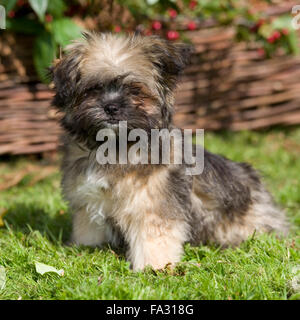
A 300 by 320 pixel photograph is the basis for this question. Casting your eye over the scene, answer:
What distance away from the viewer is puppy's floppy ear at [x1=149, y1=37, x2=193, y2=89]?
348 cm

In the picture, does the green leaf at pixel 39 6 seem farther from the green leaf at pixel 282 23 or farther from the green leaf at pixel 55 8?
the green leaf at pixel 282 23

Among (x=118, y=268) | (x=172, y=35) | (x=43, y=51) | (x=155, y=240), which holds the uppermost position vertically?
(x=172, y=35)

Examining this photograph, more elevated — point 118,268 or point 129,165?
point 129,165

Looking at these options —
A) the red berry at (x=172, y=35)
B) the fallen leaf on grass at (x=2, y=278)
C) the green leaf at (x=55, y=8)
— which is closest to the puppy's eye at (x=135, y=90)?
the fallen leaf on grass at (x=2, y=278)

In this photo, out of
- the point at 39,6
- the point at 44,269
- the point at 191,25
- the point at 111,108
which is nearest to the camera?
the point at 111,108

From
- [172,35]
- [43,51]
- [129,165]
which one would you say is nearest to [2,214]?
[129,165]

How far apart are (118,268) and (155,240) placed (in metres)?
0.34

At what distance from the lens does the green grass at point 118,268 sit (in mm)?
3119

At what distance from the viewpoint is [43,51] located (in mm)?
5723

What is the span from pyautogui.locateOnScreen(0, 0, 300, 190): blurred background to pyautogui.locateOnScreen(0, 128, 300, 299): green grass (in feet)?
4.16

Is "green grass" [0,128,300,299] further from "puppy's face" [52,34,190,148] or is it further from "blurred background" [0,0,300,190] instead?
"blurred background" [0,0,300,190]

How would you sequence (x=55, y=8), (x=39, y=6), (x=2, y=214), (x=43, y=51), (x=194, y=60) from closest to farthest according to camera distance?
(x=39, y=6), (x=2, y=214), (x=55, y=8), (x=43, y=51), (x=194, y=60)

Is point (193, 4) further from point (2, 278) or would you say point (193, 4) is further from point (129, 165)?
point (2, 278)

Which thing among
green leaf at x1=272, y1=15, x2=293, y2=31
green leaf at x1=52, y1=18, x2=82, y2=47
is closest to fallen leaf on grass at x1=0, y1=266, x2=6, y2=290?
green leaf at x1=52, y1=18, x2=82, y2=47
